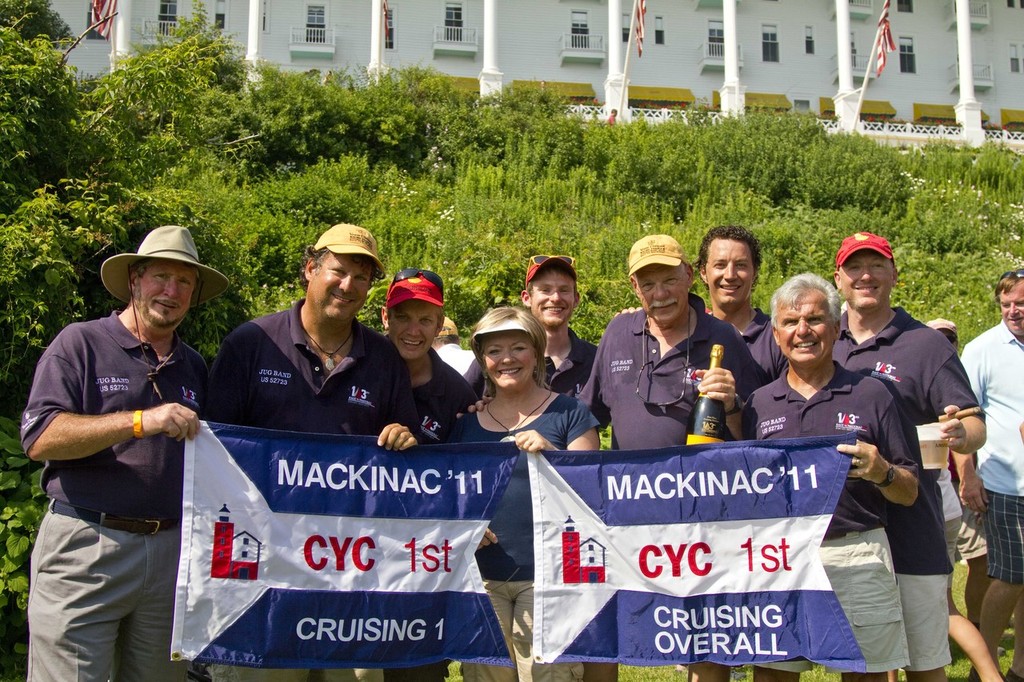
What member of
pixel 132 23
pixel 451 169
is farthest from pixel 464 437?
pixel 132 23

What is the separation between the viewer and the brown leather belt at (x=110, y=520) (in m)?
4.32

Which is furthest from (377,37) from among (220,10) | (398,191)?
(398,191)

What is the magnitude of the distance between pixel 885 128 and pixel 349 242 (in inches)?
1525

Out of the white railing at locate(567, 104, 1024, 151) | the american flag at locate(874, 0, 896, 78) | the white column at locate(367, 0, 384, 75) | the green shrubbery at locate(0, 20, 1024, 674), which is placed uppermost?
the white column at locate(367, 0, 384, 75)

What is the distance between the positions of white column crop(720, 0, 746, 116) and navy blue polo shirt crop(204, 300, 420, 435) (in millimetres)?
43529

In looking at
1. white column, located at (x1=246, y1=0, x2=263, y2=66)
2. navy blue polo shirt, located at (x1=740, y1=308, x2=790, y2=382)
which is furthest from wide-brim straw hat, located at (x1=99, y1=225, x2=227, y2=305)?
white column, located at (x1=246, y1=0, x2=263, y2=66)

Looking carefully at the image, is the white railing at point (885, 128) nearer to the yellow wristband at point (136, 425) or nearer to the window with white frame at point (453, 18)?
the window with white frame at point (453, 18)

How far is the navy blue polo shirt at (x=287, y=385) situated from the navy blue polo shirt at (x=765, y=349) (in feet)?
7.84

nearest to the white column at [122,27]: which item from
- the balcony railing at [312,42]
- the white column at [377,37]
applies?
the balcony railing at [312,42]

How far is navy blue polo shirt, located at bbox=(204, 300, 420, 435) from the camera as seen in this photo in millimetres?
4688

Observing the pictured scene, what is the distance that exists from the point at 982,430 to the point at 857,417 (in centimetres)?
80

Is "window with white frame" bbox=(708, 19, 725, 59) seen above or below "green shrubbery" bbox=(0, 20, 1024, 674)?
above

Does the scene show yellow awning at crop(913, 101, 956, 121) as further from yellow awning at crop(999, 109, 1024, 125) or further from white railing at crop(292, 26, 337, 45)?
white railing at crop(292, 26, 337, 45)

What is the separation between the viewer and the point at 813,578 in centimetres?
450
